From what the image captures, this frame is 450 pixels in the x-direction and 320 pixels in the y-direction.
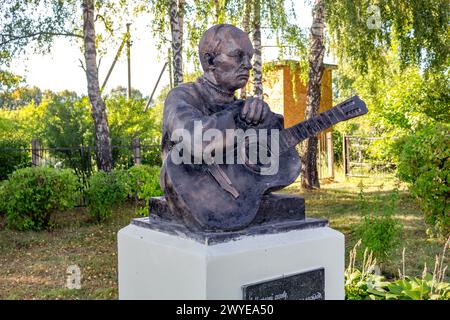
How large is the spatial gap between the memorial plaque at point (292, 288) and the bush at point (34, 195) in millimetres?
5586

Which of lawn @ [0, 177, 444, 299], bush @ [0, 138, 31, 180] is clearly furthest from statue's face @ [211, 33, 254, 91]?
bush @ [0, 138, 31, 180]

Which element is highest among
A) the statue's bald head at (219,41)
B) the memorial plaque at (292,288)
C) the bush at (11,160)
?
the statue's bald head at (219,41)

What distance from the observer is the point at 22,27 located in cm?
894

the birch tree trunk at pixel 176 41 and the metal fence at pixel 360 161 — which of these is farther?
the metal fence at pixel 360 161

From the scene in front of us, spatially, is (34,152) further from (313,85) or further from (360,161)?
(360,161)

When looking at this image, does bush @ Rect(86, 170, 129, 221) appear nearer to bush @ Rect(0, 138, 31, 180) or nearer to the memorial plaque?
bush @ Rect(0, 138, 31, 180)

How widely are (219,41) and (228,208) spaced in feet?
2.98

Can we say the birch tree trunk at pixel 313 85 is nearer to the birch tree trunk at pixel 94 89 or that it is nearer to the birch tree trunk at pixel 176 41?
the birch tree trunk at pixel 176 41

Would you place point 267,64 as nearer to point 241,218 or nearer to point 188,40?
point 188,40

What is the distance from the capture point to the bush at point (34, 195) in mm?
7305

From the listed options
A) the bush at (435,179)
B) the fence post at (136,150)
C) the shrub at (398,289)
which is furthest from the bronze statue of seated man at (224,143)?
the fence post at (136,150)

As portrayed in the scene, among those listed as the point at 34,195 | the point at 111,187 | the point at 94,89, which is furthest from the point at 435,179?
the point at 94,89

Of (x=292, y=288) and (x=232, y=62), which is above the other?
(x=232, y=62)

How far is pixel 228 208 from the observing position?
2520mm
